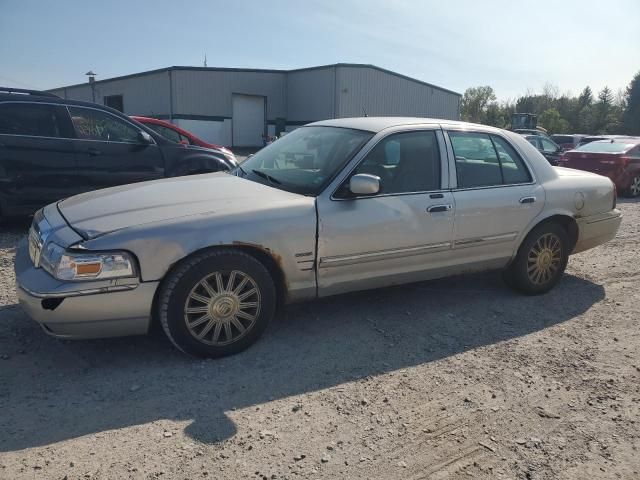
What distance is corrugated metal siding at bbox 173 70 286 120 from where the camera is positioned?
27094 mm

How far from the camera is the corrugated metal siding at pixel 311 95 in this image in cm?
2708

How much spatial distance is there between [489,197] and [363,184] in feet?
4.49

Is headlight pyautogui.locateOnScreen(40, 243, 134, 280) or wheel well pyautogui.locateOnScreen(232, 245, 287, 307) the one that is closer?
headlight pyautogui.locateOnScreen(40, 243, 134, 280)

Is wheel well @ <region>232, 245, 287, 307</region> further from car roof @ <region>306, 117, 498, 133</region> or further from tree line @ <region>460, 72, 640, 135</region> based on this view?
tree line @ <region>460, 72, 640, 135</region>

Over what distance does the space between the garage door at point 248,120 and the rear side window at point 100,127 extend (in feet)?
73.9

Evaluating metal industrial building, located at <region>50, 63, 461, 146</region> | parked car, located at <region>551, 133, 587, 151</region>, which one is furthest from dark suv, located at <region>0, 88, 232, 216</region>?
metal industrial building, located at <region>50, 63, 461, 146</region>

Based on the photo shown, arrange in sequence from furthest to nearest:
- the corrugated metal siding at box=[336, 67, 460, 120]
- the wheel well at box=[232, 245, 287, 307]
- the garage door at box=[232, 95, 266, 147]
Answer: the garage door at box=[232, 95, 266, 147]
the corrugated metal siding at box=[336, 67, 460, 120]
the wheel well at box=[232, 245, 287, 307]

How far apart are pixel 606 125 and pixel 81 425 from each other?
183 feet

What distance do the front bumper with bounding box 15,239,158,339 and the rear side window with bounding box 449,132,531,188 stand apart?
2685mm

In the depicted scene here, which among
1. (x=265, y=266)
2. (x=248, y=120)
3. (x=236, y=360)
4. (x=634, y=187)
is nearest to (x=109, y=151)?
(x=265, y=266)

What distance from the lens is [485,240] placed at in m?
4.51

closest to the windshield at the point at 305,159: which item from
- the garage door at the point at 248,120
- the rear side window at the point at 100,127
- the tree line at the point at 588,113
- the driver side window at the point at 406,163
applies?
the driver side window at the point at 406,163

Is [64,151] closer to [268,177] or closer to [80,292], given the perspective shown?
[268,177]

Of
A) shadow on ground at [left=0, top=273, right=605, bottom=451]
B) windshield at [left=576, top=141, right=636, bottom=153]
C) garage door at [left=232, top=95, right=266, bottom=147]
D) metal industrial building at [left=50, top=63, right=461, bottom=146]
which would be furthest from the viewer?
garage door at [left=232, top=95, right=266, bottom=147]
